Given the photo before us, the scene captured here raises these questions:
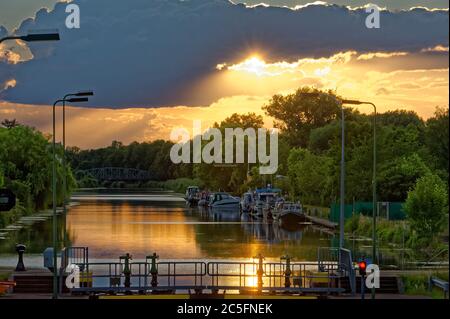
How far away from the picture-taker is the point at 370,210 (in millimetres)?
98312

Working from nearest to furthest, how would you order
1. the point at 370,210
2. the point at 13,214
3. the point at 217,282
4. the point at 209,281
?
the point at 217,282 → the point at 209,281 → the point at 370,210 → the point at 13,214

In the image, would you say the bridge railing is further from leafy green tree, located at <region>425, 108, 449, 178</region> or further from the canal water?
leafy green tree, located at <region>425, 108, 449, 178</region>

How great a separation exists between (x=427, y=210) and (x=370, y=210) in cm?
2941

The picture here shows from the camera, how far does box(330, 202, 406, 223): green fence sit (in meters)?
88.4

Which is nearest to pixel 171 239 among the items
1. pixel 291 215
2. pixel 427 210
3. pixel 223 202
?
pixel 427 210

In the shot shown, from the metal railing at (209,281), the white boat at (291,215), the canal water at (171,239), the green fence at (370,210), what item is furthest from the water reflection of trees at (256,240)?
the metal railing at (209,281)

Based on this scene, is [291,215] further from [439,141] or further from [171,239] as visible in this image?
[171,239]

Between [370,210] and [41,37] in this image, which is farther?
[370,210]

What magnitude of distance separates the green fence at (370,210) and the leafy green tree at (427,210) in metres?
11.2

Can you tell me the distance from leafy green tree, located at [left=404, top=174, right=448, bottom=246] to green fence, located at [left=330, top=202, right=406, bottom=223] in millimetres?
11183

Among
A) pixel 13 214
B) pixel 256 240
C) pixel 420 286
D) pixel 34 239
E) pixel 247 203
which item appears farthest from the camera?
pixel 247 203
